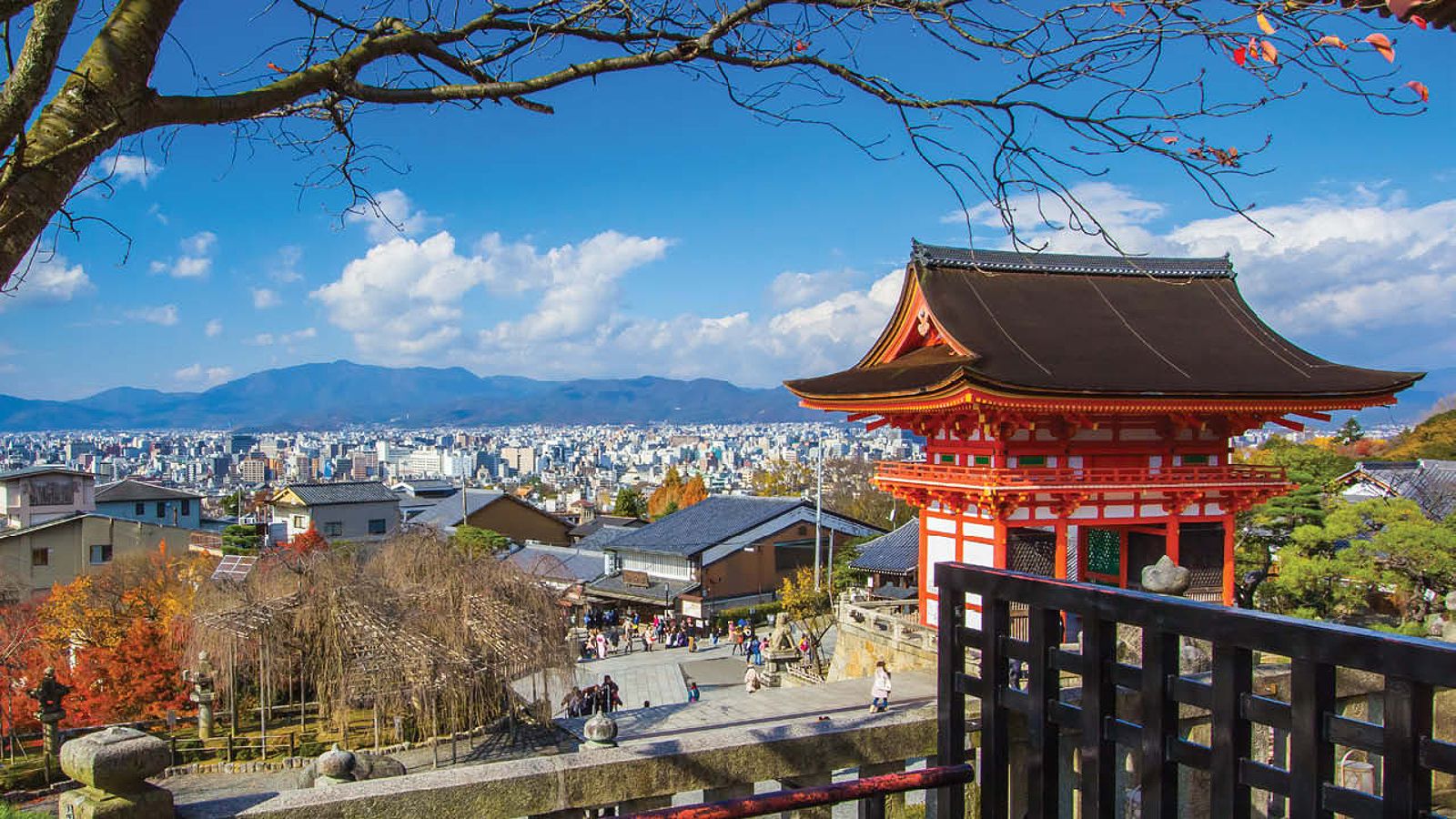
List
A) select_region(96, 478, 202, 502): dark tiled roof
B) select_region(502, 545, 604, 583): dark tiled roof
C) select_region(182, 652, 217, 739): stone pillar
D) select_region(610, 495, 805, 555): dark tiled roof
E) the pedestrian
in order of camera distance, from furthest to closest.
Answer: select_region(96, 478, 202, 502): dark tiled roof
select_region(502, 545, 604, 583): dark tiled roof
select_region(610, 495, 805, 555): dark tiled roof
select_region(182, 652, 217, 739): stone pillar
the pedestrian

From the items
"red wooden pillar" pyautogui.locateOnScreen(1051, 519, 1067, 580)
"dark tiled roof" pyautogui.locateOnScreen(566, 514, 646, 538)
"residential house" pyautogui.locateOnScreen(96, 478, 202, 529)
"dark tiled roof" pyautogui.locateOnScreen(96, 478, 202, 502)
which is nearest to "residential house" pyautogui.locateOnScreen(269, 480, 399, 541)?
"residential house" pyautogui.locateOnScreen(96, 478, 202, 529)

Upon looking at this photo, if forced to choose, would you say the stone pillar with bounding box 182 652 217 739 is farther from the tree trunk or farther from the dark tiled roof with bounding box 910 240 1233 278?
the tree trunk

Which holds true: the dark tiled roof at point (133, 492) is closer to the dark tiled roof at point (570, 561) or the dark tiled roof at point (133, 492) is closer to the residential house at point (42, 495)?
the residential house at point (42, 495)

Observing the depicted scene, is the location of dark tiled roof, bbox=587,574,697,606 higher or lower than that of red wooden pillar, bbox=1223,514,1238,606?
lower

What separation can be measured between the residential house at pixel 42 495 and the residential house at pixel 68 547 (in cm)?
740

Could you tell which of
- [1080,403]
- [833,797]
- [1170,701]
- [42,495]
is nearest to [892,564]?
[1080,403]

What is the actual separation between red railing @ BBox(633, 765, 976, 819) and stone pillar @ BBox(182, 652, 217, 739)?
58.4ft

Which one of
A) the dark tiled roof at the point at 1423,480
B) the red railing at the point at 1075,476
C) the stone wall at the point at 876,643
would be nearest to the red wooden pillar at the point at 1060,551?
the red railing at the point at 1075,476

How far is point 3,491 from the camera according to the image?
39.1 metres

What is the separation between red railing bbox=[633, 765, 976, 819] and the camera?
221 centimetres

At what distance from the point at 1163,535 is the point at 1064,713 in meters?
12.3

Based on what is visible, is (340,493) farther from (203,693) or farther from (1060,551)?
(1060,551)

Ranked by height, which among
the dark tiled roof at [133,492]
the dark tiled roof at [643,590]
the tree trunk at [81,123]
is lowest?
the dark tiled roof at [643,590]

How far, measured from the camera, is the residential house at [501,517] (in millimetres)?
49188
